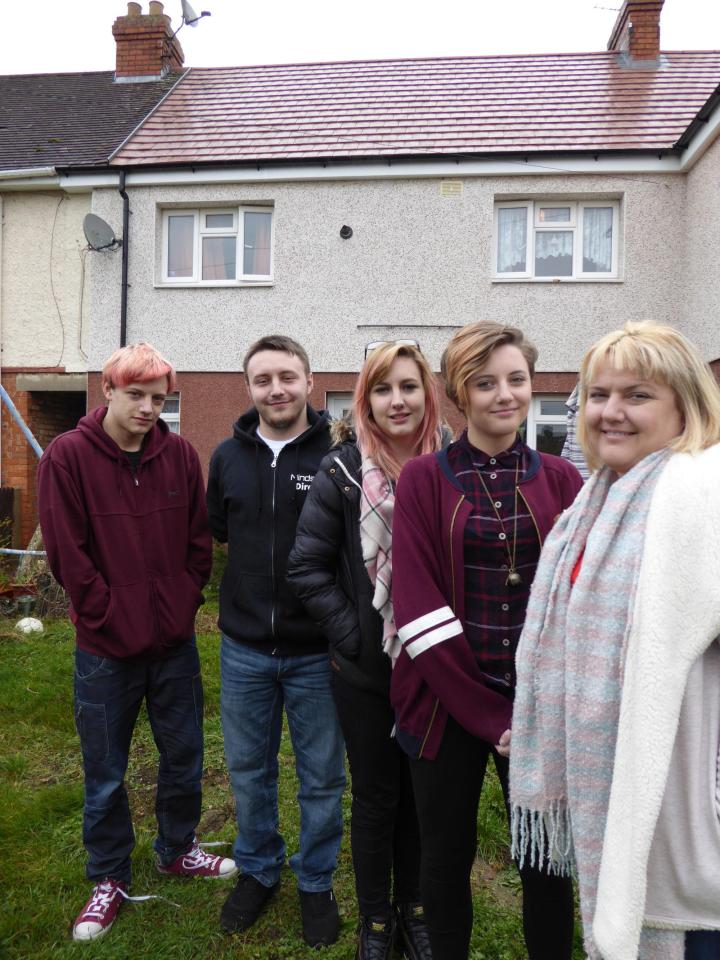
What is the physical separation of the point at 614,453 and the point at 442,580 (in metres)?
0.59

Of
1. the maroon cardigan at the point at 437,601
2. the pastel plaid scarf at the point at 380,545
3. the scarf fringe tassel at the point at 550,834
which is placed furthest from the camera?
the pastel plaid scarf at the point at 380,545

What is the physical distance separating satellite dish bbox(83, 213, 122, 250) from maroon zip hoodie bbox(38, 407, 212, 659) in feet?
25.6

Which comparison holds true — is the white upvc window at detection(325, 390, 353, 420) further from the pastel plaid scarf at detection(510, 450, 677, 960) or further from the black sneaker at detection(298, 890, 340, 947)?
the pastel plaid scarf at detection(510, 450, 677, 960)

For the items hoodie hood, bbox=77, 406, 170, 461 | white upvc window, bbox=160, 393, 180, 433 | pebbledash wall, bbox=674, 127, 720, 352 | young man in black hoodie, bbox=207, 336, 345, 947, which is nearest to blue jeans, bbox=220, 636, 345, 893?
young man in black hoodie, bbox=207, 336, 345, 947

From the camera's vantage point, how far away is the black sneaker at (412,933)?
2370 mm

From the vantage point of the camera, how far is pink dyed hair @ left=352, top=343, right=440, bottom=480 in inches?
89.4

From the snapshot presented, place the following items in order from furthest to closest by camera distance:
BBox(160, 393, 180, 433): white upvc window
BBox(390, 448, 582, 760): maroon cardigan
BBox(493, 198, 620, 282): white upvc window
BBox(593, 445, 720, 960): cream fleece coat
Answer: BBox(160, 393, 180, 433): white upvc window, BBox(493, 198, 620, 282): white upvc window, BBox(390, 448, 582, 760): maroon cardigan, BBox(593, 445, 720, 960): cream fleece coat

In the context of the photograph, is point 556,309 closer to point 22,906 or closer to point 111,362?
point 111,362

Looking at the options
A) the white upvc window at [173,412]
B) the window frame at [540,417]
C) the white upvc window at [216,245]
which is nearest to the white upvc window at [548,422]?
the window frame at [540,417]

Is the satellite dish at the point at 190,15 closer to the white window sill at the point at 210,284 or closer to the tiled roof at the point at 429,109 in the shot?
the tiled roof at the point at 429,109

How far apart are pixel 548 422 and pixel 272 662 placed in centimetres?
745

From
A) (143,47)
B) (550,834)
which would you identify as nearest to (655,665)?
(550,834)

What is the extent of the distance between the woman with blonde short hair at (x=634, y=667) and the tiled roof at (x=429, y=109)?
8.61 meters

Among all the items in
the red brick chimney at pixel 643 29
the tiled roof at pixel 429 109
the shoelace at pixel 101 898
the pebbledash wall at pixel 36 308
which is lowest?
the shoelace at pixel 101 898
